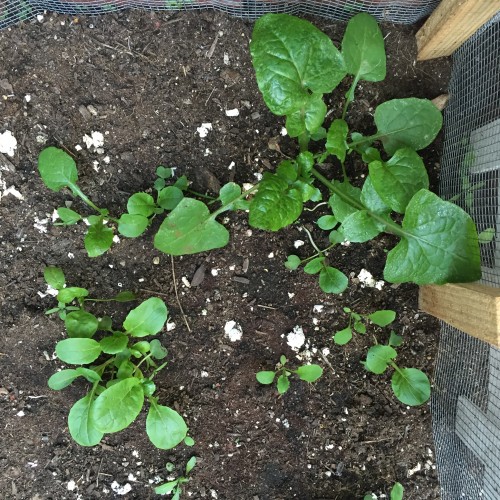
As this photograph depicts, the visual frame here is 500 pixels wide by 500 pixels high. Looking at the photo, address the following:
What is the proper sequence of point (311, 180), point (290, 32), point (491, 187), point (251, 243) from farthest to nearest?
point (251, 243)
point (311, 180)
point (491, 187)
point (290, 32)

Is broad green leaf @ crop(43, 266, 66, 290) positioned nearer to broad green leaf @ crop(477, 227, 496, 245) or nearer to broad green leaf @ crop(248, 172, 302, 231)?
broad green leaf @ crop(248, 172, 302, 231)

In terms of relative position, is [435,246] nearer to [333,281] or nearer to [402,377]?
[333,281]

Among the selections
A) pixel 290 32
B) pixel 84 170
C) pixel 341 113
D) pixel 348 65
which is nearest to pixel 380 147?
pixel 341 113

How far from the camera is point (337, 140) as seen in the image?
4.11 ft

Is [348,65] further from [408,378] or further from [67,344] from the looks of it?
[67,344]

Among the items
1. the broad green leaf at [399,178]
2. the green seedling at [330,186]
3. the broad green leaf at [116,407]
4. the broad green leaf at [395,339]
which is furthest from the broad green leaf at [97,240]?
the broad green leaf at [395,339]

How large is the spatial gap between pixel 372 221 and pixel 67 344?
82cm

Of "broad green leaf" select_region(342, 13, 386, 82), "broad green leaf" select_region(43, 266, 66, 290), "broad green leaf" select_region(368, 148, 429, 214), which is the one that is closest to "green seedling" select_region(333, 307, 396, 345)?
"broad green leaf" select_region(368, 148, 429, 214)

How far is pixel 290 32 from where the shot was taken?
1125 millimetres

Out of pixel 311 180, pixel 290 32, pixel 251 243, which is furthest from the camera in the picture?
pixel 251 243

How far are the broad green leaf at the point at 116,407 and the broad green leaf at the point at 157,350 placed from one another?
120 mm

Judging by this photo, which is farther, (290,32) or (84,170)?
(84,170)

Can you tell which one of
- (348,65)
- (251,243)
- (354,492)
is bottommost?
(354,492)

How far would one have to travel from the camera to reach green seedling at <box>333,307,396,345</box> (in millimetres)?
1380
